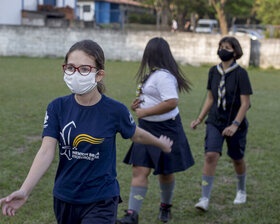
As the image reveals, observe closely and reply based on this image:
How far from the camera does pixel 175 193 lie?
5.78 m

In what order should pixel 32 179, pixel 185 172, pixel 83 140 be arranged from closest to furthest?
pixel 32 179, pixel 83 140, pixel 185 172

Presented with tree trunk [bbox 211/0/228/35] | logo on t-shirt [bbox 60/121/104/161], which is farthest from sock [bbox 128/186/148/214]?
tree trunk [bbox 211/0/228/35]

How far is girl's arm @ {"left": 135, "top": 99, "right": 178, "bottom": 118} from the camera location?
4.48 metres

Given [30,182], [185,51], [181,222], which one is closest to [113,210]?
[30,182]

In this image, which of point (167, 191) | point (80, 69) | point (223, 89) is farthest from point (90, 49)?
point (223, 89)

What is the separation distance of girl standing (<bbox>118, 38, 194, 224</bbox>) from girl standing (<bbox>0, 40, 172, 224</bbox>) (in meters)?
1.49

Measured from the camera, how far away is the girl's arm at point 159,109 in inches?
177

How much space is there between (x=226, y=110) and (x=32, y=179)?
302 centimetres

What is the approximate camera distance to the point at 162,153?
472 cm

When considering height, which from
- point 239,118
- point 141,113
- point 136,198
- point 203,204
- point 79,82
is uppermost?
point 79,82

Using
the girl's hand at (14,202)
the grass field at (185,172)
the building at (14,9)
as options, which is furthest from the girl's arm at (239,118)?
the building at (14,9)

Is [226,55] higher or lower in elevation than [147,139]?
higher

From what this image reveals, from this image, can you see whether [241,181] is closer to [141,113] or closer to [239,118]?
[239,118]

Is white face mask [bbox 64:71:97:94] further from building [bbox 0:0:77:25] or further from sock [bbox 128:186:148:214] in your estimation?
building [bbox 0:0:77:25]
